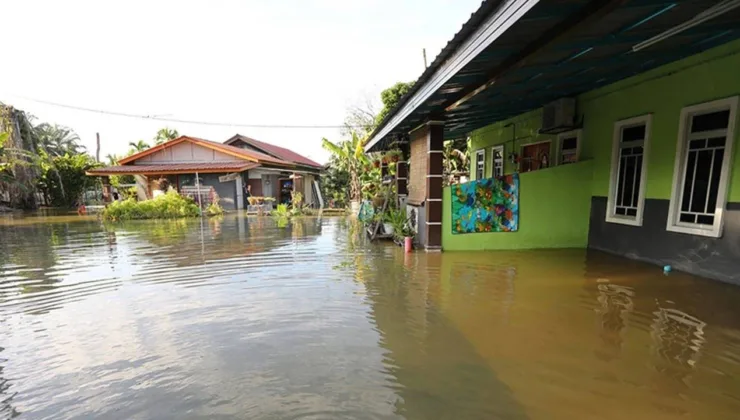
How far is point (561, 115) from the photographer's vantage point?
795 centimetres

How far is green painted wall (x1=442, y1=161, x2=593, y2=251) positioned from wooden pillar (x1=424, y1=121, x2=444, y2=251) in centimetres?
15

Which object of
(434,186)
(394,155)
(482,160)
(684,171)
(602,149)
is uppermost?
(394,155)

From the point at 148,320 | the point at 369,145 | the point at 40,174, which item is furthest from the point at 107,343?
the point at 40,174

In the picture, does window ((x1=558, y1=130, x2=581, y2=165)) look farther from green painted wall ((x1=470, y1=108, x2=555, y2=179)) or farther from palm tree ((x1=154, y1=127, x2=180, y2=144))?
palm tree ((x1=154, y1=127, x2=180, y2=144))

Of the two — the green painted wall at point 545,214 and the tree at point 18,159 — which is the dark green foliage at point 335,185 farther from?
the tree at point 18,159

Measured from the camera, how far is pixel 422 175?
26.8 feet

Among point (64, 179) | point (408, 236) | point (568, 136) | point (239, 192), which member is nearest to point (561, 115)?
point (568, 136)

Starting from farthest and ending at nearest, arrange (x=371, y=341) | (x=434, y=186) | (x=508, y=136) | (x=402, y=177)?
1. (x=402, y=177)
2. (x=508, y=136)
3. (x=434, y=186)
4. (x=371, y=341)

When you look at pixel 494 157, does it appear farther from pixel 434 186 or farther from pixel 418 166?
pixel 434 186

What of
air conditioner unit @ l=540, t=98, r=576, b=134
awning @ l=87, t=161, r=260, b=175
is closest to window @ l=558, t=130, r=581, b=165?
air conditioner unit @ l=540, t=98, r=576, b=134

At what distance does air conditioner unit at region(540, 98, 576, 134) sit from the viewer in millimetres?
7926

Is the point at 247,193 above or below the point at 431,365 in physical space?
above

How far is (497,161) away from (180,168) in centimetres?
1647

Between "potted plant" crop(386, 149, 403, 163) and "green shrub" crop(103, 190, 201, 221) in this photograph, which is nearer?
"potted plant" crop(386, 149, 403, 163)
